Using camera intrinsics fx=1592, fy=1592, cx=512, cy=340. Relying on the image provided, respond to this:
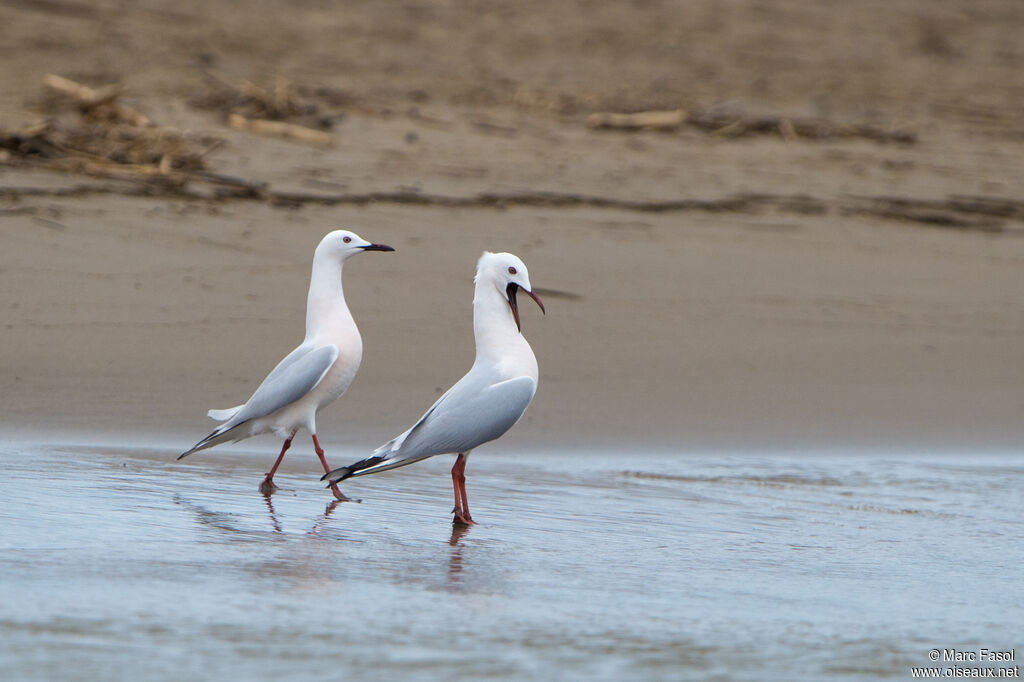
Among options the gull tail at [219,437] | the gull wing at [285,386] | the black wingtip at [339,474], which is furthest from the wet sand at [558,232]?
the black wingtip at [339,474]

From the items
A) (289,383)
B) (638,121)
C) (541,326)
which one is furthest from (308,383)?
(638,121)

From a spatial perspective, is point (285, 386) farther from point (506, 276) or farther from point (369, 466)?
point (506, 276)

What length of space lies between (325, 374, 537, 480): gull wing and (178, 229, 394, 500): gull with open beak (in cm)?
60

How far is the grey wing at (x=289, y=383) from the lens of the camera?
6.20 m

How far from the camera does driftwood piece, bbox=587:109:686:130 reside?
12914 millimetres

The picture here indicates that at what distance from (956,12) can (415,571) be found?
14.5 meters

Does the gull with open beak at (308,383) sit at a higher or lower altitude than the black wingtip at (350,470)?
higher

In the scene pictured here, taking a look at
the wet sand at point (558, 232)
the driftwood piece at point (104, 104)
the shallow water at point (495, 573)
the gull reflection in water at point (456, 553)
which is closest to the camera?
the shallow water at point (495, 573)

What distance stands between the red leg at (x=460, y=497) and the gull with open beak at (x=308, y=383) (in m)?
0.68

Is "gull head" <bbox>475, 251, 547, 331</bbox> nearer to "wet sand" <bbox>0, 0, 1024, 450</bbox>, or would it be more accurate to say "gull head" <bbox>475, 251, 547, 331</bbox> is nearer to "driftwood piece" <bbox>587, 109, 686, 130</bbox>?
"wet sand" <bbox>0, 0, 1024, 450</bbox>

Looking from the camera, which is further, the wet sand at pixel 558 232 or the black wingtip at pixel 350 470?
the wet sand at pixel 558 232
